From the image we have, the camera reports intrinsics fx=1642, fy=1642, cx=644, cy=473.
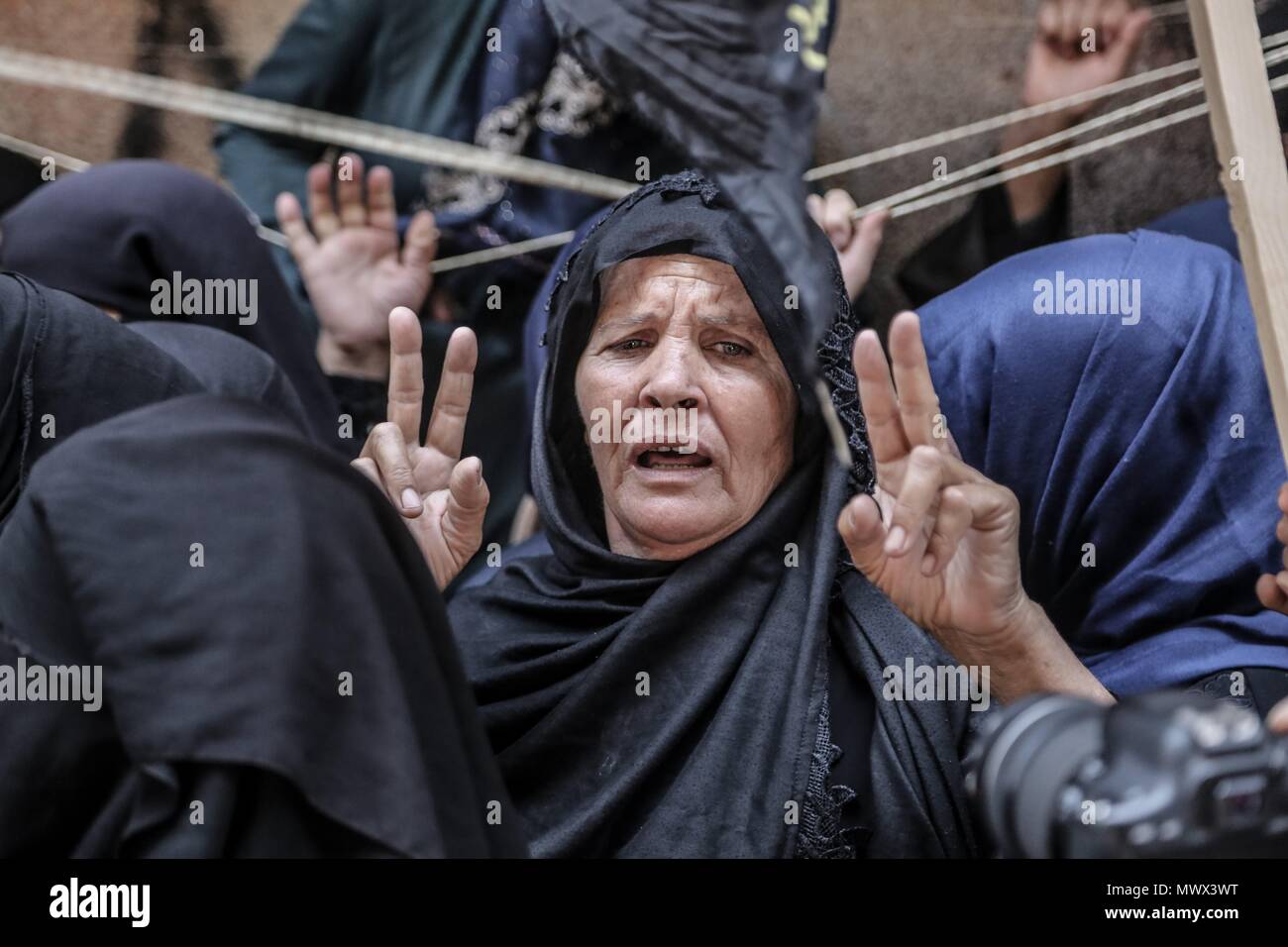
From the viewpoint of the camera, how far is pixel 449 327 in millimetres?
3820

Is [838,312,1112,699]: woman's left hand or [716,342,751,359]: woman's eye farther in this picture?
[716,342,751,359]: woman's eye

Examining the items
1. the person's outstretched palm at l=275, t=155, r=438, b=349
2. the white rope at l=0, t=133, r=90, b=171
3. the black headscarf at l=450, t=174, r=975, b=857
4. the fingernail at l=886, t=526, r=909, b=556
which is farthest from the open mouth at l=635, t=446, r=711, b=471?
the white rope at l=0, t=133, r=90, b=171

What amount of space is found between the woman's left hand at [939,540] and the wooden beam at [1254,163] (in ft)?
1.36

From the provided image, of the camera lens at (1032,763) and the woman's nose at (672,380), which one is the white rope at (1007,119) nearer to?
the woman's nose at (672,380)

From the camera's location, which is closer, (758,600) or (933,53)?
(758,600)

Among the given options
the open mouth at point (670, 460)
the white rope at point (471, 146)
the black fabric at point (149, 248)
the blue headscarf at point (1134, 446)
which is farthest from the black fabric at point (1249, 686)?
the black fabric at point (149, 248)

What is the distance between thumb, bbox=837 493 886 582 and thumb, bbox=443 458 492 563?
0.63 meters

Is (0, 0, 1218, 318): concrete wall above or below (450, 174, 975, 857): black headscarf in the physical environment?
above

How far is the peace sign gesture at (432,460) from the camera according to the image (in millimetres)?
2633

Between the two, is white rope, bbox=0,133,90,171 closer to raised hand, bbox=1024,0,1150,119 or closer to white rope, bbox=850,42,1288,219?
white rope, bbox=850,42,1288,219

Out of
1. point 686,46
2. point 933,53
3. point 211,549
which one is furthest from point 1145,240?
point 211,549

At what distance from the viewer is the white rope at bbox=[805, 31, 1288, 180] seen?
3.51m

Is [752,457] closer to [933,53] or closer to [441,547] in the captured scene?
[441,547]
